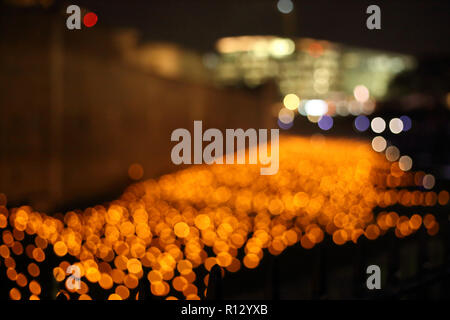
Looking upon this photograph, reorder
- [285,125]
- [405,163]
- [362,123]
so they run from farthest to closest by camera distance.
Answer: [362,123]
[285,125]
[405,163]

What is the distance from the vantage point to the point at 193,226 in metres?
7.84

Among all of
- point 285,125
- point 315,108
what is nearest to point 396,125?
point 285,125

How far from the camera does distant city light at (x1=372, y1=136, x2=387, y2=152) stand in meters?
22.4

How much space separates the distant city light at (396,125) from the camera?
80.6 feet

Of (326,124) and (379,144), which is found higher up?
(326,124)

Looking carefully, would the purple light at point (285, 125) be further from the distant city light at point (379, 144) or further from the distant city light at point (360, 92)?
the distant city light at point (360, 92)

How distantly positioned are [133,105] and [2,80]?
3.85m

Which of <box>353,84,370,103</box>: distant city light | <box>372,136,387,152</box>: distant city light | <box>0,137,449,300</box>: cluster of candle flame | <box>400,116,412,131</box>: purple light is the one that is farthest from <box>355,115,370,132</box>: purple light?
<box>353,84,370,103</box>: distant city light

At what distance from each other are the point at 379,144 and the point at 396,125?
11.8 feet

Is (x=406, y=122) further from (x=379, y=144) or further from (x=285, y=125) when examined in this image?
(x=285, y=125)

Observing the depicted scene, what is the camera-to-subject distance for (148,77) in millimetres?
12016

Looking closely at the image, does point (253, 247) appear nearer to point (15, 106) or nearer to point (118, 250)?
point (118, 250)

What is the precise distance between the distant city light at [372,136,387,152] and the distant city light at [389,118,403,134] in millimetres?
718

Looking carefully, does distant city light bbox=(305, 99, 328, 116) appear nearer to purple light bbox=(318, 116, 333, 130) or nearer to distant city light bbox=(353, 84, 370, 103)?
distant city light bbox=(353, 84, 370, 103)
